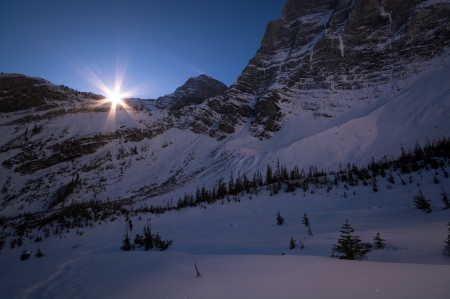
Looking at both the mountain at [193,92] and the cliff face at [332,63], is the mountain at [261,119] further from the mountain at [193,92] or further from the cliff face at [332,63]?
the mountain at [193,92]

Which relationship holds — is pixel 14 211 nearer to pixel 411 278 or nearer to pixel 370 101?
pixel 411 278

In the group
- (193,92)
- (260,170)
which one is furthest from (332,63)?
(193,92)

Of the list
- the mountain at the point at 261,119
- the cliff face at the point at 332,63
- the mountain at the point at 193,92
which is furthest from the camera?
the mountain at the point at 193,92

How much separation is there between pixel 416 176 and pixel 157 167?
51.1 meters

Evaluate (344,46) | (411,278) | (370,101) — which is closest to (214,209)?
(411,278)

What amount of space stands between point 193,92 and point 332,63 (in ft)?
214

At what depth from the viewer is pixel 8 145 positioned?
174 ft

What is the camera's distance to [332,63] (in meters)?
63.9

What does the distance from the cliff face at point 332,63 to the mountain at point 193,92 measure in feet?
64.1

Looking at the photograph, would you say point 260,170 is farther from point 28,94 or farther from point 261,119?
point 28,94

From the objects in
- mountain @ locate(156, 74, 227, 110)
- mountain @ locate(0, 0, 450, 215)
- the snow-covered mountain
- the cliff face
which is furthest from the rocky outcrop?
the cliff face

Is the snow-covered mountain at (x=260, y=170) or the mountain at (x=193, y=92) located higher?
the mountain at (x=193, y=92)

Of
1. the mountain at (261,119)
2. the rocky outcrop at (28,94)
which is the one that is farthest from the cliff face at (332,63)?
the rocky outcrop at (28,94)

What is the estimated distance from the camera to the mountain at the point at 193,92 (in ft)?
305
